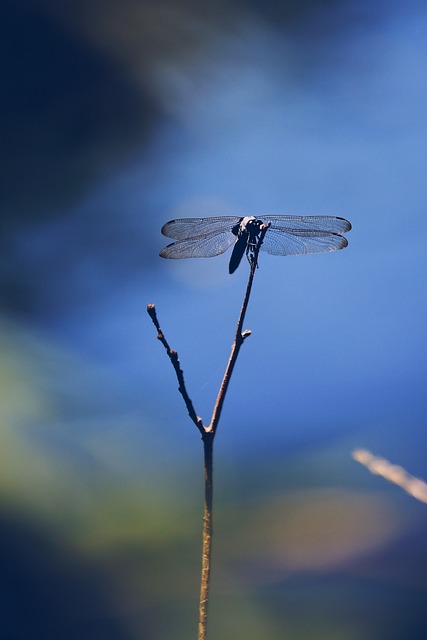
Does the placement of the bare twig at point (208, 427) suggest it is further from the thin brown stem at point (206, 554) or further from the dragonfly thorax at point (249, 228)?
the dragonfly thorax at point (249, 228)

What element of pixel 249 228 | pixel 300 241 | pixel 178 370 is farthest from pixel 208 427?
pixel 300 241

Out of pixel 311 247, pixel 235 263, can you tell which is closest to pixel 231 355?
pixel 235 263

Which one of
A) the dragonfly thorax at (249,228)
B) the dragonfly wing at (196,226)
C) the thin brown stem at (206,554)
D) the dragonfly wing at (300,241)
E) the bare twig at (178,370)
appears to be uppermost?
the dragonfly wing at (196,226)

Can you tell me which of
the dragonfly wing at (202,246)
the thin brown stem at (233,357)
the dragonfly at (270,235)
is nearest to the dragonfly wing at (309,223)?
the dragonfly at (270,235)

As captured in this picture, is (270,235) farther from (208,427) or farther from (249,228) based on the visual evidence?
(208,427)

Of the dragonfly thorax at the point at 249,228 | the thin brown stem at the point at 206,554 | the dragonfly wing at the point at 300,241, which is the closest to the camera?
the thin brown stem at the point at 206,554

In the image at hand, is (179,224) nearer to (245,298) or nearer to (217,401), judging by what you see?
(245,298)
